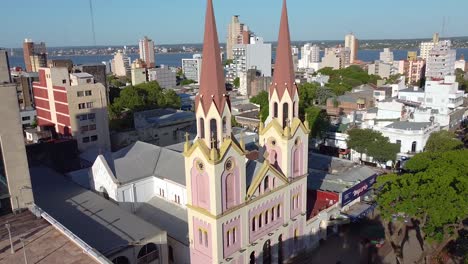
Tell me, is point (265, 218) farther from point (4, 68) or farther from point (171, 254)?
point (4, 68)

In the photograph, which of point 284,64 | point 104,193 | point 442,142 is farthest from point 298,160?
point 442,142

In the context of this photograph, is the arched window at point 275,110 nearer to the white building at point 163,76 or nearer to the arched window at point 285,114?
the arched window at point 285,114

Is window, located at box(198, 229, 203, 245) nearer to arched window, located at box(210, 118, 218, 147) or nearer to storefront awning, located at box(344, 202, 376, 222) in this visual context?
arched window, located at box(210, 118, 218, 147)

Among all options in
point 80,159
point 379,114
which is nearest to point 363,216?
point 379,114

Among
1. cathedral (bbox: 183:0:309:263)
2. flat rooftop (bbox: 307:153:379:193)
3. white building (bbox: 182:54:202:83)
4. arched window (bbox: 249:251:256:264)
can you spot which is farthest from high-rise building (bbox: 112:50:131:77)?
arched window (bbox: 249:251:256:264)

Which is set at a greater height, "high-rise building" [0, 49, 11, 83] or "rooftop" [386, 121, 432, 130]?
"high-rise building" [0, 49, 11, 83]

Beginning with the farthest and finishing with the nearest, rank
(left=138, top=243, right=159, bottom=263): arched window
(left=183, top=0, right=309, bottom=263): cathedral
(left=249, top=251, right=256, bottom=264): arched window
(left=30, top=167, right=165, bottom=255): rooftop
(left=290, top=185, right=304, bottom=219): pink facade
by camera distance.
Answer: (left=290, top=185, right=304, bottom=219): pink facade
(left=249, top=251, right=256, bottom=264): arched window
(left=138, top=243, right=159, bottom=263): arched window
(left=30, top=167, right=165, bottom=255): rooftop
(left=183, top=0, right=309, bottom=263): cathedral

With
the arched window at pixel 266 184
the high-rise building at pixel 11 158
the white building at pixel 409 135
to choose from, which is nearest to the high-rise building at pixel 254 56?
the white building at pixel 409 135
